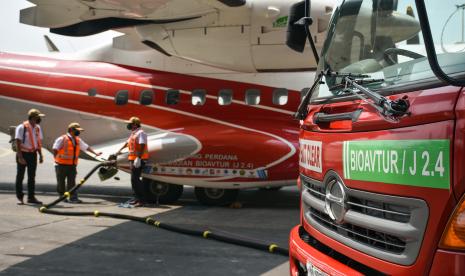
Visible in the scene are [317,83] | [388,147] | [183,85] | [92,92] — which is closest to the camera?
[388,147]

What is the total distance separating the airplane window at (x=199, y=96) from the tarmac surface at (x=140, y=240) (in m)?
1.96

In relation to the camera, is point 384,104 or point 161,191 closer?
point 384,104

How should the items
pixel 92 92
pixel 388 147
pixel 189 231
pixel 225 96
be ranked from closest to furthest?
1. pixel 388 147
2. pixel 189 231
3. pixel 225 96
4. pixel 92 92

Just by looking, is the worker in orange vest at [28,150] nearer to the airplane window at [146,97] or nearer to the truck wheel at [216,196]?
the airplane window at [146,97]

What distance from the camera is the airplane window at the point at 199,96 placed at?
37.8 feet

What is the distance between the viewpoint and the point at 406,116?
2.88 m

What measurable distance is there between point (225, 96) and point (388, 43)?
796cm

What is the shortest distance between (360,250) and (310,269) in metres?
0.63

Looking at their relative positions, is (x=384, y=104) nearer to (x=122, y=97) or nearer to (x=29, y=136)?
(x=29, y=136)

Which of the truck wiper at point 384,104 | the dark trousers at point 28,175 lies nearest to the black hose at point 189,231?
the dark trousers at point 28,175

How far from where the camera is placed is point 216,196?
11.3m

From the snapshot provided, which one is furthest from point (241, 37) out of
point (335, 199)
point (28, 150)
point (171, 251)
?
point (335, 199)

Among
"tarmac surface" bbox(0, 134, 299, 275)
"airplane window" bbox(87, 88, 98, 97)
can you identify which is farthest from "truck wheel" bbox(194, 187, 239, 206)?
"airplane window" bbox(87, 88, 98, 97)

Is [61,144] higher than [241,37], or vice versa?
[241,37]
